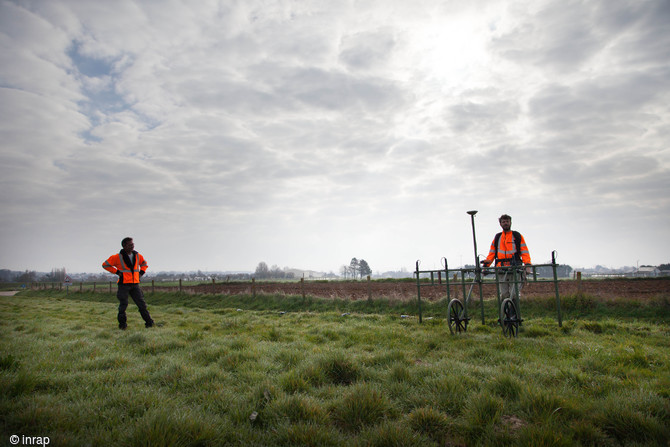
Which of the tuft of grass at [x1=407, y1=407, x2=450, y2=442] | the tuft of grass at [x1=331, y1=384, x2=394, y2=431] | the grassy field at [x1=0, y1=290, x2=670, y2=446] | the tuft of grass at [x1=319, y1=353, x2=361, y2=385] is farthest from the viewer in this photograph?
the tuft of grass at [x1=319, y1=353, x2=361, y2=385]

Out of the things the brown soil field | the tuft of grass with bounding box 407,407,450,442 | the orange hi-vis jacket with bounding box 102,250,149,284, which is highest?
the orange hi-vis jacket with bounding box 102,250,149,284

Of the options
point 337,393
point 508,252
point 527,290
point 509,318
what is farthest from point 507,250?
point 527,290

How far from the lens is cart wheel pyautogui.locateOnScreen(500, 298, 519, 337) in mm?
7184

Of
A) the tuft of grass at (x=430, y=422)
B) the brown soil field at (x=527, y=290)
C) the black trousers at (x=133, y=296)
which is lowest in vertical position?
the brown soil field at (x=527, y=290)

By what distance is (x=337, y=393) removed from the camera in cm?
386

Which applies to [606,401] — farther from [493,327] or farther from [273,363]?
[493,327]

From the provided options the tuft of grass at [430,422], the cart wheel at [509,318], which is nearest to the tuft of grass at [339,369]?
the tuft of grass at [430,422]

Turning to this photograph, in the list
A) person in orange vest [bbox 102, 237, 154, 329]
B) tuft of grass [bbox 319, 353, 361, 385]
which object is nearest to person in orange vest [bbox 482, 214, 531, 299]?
tuft of grass [bbox 319, 353, 361, 385]

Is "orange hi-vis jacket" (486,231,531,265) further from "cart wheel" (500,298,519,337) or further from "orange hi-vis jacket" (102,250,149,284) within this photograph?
"orange hi-vis jacket" (102,250,149,284)

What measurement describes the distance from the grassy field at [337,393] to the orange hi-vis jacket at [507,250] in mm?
1898

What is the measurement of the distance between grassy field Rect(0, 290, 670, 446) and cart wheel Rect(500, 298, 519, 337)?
66 centimetres

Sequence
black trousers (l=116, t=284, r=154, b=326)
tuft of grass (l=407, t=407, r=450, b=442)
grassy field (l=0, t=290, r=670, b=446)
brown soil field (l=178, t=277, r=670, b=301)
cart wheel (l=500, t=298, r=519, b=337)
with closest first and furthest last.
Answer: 1. grassy field (l=0, t=290, r=670, b=446)
2. tuft of grass (l=407, t=407, r=450, b=442)
3. cart wheel (l=500, t=298, r=519, b=337)
4. black trousers (l=116, t=284, r=154, b=326)
5. brown soil field (l=178, t=277, r=670, b=301)

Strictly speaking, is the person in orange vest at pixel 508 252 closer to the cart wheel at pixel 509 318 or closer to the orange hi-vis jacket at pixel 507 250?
the orange hi-vis jacket at pixel 507 250

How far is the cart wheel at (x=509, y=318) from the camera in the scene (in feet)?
23.6
